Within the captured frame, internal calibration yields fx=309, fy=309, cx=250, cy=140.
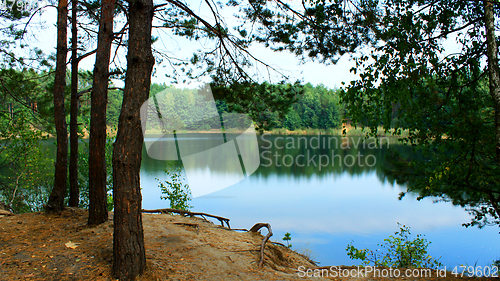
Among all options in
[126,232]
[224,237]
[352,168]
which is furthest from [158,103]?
[352,168]

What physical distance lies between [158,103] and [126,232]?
3.37m

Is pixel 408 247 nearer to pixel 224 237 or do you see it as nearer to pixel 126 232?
pixel 224 237

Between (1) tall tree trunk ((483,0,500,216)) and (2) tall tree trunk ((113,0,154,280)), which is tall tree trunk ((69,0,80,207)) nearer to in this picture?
(2) tall tree trunk ((113,0,154,280))

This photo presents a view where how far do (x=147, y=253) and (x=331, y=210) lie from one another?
972 cm

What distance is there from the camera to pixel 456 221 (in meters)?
10.3

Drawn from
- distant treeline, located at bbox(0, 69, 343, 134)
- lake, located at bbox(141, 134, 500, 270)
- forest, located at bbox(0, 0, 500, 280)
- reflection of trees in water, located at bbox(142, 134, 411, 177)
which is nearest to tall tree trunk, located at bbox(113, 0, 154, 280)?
forest, located at bbox(0, 0, 500, 280)

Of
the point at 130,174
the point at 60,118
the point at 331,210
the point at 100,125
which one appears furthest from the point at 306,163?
the point at 130,174

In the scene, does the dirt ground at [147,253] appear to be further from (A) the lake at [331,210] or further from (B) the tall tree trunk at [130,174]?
(A) the lake at [331,210]

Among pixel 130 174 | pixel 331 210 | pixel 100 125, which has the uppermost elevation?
pixel 100 125

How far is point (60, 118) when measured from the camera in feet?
14.3

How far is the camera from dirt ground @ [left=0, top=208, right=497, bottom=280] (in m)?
2.74

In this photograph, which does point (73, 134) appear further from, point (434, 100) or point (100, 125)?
point (434, 100)

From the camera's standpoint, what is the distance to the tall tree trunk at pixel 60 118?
432 centimetres

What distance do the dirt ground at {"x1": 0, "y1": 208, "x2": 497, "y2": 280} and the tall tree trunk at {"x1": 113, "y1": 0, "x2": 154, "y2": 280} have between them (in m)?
0.19
